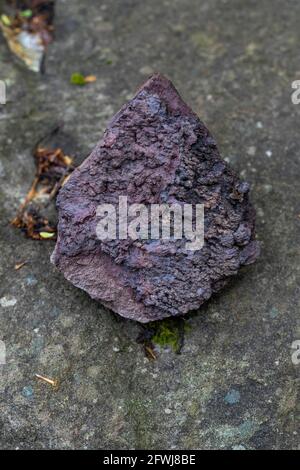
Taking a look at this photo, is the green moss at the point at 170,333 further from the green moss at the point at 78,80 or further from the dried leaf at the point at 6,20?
the dried leaf at the point at 6,20

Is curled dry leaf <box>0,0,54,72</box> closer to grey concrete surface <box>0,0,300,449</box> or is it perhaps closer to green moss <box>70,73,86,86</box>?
grey concrete surface <box>0,0,300,449</box>

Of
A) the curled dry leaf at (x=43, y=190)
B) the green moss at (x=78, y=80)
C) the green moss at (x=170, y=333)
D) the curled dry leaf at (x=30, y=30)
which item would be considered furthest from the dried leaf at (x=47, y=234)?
the curled dry leaf at (x=30, y=30)

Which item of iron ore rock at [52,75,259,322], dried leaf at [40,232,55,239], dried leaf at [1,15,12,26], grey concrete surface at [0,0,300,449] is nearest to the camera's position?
grey concrete surface at [0,0,300,449]

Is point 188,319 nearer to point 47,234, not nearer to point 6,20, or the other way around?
point 47,234

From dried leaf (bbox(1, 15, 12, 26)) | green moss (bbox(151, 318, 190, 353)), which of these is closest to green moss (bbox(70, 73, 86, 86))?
dried leaf (bbox(1, 15, 12, 26))

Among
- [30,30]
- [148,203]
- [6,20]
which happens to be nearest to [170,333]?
[148,203]
